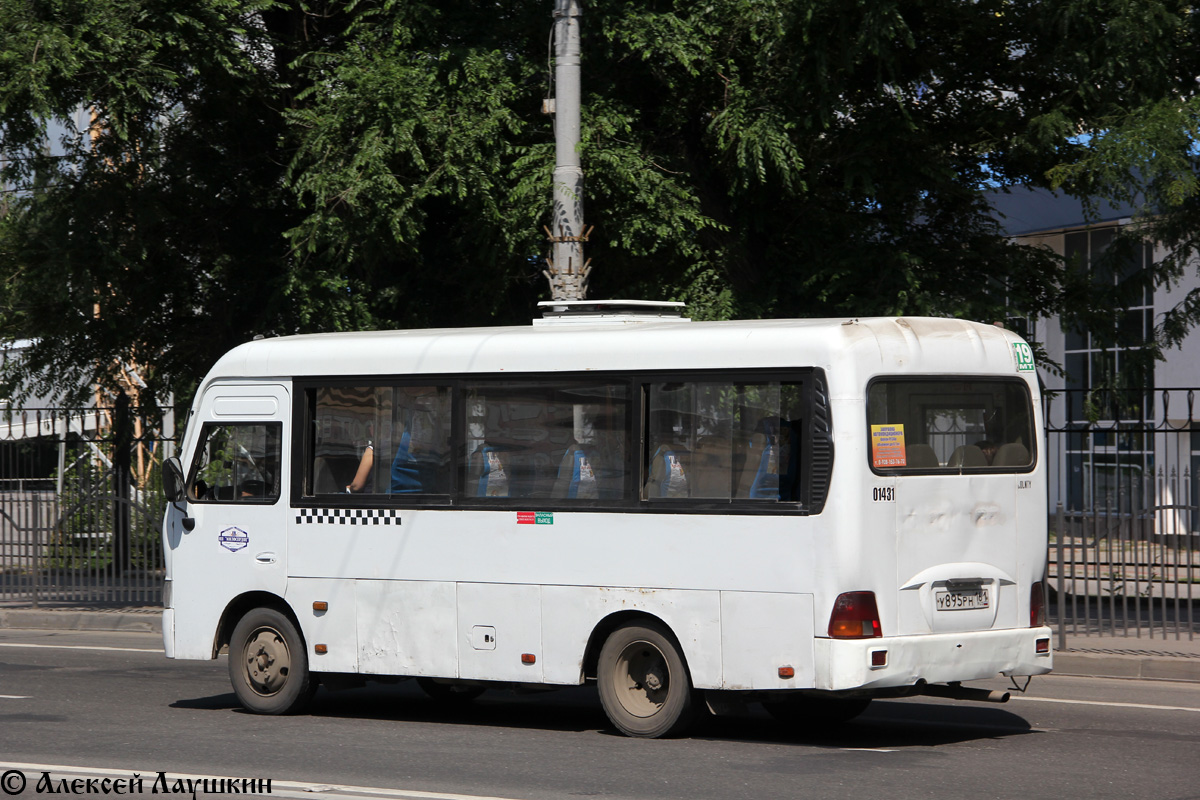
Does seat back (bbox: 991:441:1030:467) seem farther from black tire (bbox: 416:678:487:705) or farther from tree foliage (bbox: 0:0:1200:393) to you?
tree foliage (bbox: 0:0:1200:393)

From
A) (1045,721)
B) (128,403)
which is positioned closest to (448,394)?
(1045,721)

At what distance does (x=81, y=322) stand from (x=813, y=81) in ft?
32.5

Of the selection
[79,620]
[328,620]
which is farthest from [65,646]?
[328,620]

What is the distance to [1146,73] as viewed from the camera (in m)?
14.5

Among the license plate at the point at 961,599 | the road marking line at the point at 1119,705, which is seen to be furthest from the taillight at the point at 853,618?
the road marking line at the point at 1119,705

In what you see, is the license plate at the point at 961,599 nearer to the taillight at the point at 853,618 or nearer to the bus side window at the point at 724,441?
the taillight at the point at 853,618

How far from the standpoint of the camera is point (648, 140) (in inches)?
685

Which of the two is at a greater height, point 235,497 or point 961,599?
point 235,497

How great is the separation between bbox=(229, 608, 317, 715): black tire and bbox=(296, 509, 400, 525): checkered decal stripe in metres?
0.74

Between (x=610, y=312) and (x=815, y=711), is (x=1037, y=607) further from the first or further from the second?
(x=610, y=312)

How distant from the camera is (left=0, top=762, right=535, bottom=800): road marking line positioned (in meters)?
7.62

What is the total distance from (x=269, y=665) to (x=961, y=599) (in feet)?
16.0

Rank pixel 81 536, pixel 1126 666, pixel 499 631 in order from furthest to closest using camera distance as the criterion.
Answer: pixel 81 536, pixel 1126 666, pixel 499 631

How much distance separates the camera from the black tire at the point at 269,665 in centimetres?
1086
